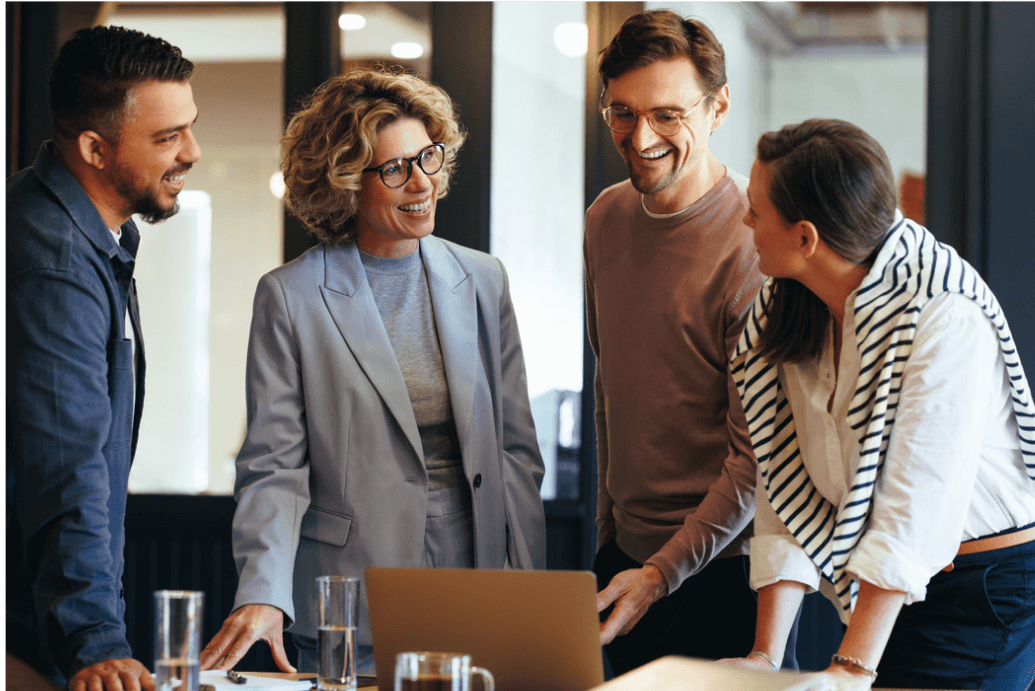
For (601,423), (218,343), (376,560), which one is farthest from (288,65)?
(376,560)

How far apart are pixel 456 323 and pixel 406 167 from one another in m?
0.33

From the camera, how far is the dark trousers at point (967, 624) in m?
1.47

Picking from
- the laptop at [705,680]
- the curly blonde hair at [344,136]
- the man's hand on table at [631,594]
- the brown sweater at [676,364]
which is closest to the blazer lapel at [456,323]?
the curly blonde hair at [344,136]

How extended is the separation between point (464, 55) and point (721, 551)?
6.44ft

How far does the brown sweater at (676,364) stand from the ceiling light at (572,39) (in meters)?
1.29

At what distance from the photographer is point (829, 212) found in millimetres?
1470

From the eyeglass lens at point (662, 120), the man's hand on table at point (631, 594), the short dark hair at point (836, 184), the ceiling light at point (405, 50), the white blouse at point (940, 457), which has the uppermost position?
the ceiling light at point (405, 50)

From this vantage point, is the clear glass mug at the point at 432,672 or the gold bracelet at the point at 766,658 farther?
the gold bracelet at the point at 766,658

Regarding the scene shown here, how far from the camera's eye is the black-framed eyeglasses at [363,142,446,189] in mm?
1973

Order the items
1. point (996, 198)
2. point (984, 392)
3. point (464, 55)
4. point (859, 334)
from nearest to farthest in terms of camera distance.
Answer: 1. point (984, 392)
2. point (859, 334)
3. point (996, 198)
4. point (464, 55)

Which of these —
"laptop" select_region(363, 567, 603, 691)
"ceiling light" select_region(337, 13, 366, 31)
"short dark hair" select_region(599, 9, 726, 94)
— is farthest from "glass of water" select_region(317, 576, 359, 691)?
"ceiling light" select_region(337, 13, 366, 31)

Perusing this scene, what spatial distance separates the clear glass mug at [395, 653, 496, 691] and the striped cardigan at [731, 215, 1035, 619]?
0.62 meters

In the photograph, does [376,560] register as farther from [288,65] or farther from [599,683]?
[288,65]

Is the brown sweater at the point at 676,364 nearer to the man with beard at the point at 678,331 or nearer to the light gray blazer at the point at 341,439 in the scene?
the man with beard at the point at 678,331
